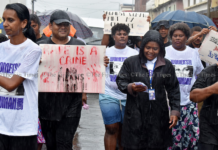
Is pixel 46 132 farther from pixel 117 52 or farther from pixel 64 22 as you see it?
pixel 117 52

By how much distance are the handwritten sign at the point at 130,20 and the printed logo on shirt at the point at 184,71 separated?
1.50 meters

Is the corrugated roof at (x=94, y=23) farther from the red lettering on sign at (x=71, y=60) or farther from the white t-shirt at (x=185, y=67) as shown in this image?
the red lettering on sign at (x=71, y=60)

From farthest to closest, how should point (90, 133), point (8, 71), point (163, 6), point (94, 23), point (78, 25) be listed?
point (163, 6) < point (94, 23) < point (78, 25) < point (90, 133) < point (8, 71)

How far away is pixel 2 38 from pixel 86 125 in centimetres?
354

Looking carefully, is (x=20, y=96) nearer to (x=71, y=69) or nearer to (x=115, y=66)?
(x=71, y=69)

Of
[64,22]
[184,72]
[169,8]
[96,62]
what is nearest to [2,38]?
[64,22]

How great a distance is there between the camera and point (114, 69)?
5.63 meters

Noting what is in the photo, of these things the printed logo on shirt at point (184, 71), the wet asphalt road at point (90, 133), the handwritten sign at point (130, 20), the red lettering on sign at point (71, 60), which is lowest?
the wet asphalt road at point (90, 133)

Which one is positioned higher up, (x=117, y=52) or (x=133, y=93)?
(x=117, y=52)

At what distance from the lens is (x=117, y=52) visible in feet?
18.9

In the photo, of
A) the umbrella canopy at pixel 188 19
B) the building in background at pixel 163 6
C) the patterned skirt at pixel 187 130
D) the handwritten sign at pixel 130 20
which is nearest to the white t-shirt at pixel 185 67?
the patterned skirt at pixel 187 130

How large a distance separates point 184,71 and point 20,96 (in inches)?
116

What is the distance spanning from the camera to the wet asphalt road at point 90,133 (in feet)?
21.5

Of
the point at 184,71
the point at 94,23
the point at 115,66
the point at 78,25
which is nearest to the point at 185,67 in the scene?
the point at 184,71
